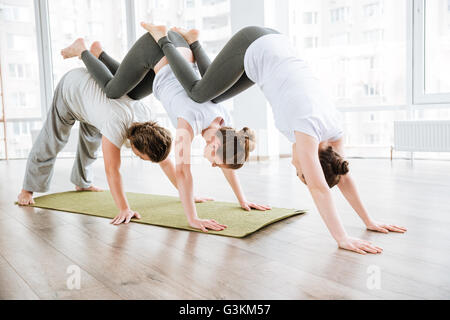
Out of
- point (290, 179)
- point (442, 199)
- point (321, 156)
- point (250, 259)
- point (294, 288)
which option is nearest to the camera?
point (294, 288)

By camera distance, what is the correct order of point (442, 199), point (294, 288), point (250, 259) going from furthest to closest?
point (442, 199)
point (250, 259)
point (294, 288)

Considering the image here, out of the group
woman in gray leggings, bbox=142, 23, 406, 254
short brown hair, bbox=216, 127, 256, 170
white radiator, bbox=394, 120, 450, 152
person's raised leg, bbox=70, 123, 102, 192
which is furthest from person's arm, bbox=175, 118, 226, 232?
white radiator, bbox=394, 120, 450, 152

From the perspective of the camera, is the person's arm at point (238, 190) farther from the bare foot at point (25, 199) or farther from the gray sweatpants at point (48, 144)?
the bare foot at point (25, 199)

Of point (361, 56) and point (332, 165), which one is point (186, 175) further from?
point (361, 56)

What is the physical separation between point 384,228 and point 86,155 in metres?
2.03

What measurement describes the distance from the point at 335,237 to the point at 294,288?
43cm

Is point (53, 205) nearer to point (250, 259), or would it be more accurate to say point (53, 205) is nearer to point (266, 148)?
point (250, 259)

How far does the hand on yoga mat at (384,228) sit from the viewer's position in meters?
1.78

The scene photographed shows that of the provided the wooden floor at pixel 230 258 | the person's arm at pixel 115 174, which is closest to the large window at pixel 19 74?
the wooden floor at pixel 230 258

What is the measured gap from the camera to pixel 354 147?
518 centimetres

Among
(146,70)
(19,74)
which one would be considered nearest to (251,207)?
(146,70)

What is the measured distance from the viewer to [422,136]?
425 cm

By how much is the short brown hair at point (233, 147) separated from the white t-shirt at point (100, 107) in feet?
1.89
